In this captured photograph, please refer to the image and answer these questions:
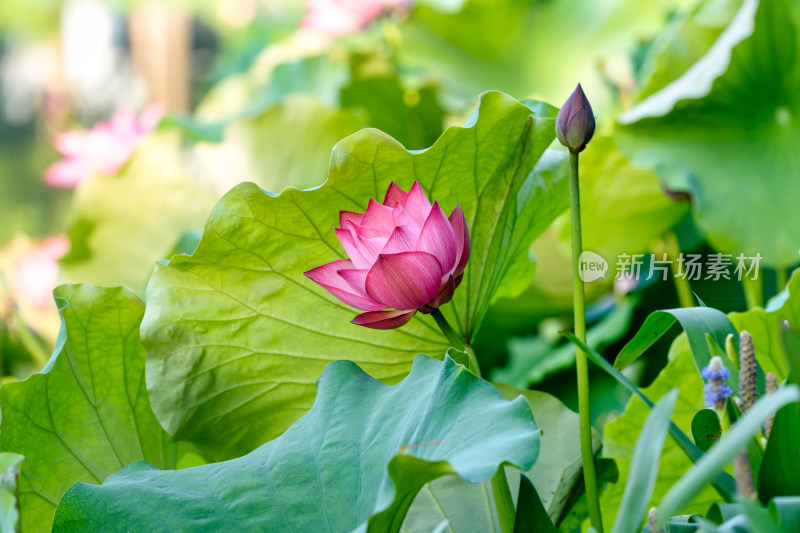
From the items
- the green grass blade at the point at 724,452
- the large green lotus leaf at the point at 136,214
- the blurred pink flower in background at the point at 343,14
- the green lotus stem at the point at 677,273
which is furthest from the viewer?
the blurred pink flower in background at the point at 343,14

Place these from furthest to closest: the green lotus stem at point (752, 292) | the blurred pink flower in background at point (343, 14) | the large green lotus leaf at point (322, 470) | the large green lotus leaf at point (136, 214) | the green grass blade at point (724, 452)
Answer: the blurred pink flower in background at point (343, 14) < the large green lotus leaf at point (136, 214) < the green lotus stem at point (752, 292) < the large green lotus leaf at point (322, 470) < the green grass blade at point (724, 452)

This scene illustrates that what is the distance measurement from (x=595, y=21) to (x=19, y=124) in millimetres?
5831

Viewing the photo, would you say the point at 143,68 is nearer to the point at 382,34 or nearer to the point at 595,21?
the point at 382,34

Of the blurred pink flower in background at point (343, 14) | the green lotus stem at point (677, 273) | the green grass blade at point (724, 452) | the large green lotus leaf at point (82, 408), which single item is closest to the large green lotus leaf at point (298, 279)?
the large green lotus leaf at point (82, 408)

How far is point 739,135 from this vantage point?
888mm

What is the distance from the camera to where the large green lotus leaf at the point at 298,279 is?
50cm

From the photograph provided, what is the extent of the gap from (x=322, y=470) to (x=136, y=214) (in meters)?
0.90

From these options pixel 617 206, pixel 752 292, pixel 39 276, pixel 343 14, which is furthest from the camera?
pixel 343 14

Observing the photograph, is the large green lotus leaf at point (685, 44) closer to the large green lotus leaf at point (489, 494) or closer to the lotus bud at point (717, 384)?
the large green lotus leaf at point (489, 494)

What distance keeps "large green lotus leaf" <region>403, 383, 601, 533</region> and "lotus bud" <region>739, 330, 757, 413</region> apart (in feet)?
0.56

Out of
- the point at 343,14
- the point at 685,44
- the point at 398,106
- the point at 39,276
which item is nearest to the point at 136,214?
the point at 39,276

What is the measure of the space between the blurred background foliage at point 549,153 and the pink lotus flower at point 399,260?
6.4 inches

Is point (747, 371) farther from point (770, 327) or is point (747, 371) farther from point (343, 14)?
point (343, 14)

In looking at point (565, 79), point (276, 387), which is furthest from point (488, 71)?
point (276, 387)
